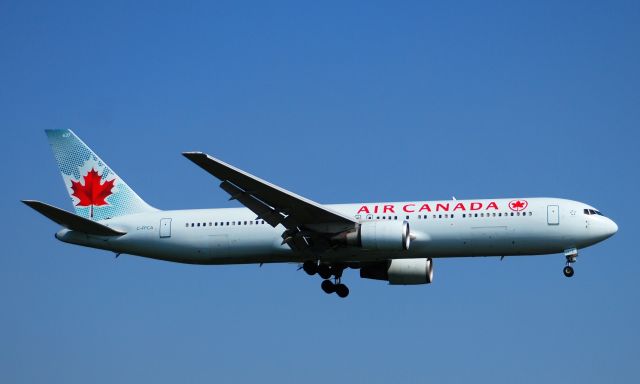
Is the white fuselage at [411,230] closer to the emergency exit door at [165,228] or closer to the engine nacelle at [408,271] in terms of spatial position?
the emergency exit door at [165,228]

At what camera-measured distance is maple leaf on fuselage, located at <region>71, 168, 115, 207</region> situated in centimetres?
5047

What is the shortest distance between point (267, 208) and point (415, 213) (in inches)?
239

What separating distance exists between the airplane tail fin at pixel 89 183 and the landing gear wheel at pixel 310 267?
25.5 ft

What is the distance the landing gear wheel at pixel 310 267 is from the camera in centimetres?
4678

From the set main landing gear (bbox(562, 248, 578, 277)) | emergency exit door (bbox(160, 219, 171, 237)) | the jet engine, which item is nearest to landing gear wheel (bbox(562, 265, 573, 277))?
main landing gear (bbox(562, 248, 578, 277))

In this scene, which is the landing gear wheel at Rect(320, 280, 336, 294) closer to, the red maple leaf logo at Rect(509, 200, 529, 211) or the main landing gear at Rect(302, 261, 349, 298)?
the main landing gear at Rect(302, 261, 349, 298)

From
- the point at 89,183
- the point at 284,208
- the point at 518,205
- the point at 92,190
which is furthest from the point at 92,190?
the point at 518,205

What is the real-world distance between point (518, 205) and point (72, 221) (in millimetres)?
18749

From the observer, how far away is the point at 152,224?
48219 mm

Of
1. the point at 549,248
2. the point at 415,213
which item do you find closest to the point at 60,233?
the point at 415,213

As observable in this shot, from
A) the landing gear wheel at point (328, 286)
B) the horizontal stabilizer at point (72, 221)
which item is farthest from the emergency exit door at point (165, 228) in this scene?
the landing gear wheel at point (328, 286)

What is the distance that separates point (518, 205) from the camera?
44.4 metres

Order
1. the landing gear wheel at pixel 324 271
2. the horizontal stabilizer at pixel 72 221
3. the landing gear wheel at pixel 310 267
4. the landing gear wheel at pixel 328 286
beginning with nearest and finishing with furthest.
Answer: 1. the horizontal stabilizer at pixel 72 221
2. the landing gear wheel at pixel 310 267
3. the landing gear wheel at pixel 324 271
4. the landing gear wheel at pixel 328 286

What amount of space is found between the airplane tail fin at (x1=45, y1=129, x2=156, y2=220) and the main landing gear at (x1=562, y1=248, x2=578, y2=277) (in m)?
18.3
